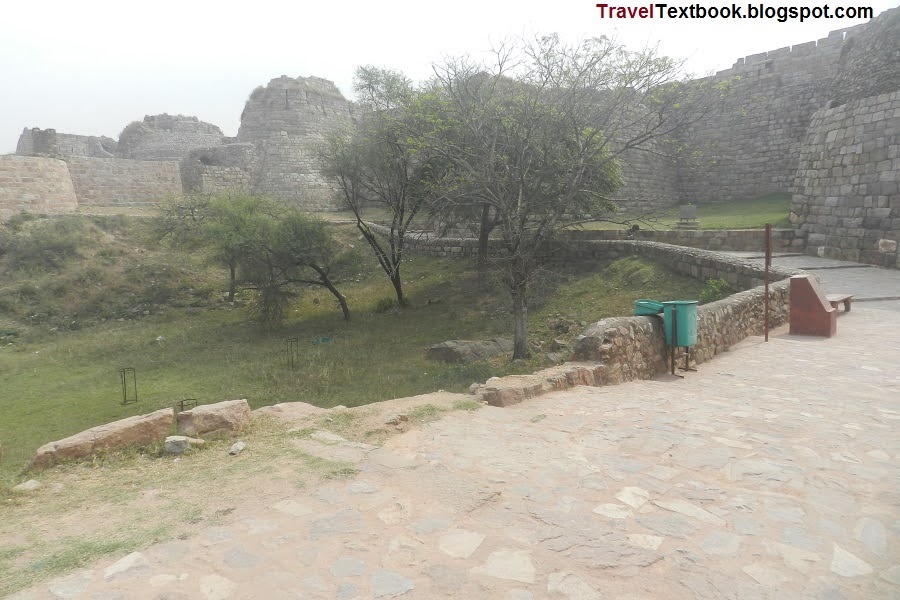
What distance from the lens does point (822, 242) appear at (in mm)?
16156

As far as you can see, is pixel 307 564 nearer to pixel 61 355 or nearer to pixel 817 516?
pixel 817 516

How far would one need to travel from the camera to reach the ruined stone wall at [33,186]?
1712 cm

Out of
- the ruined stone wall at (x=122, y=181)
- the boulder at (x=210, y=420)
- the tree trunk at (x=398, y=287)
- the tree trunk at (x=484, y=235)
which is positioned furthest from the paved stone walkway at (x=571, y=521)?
the ruined stone wall at (x=122, y=181)

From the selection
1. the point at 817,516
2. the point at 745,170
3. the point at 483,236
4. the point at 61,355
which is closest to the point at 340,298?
the point at 483,236

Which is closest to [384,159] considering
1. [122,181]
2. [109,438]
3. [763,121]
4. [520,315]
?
[520,315]

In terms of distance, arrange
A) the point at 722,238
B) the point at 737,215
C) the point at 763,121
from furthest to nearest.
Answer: the point at 763,121 < the point at 737,215 < the point at 722,238

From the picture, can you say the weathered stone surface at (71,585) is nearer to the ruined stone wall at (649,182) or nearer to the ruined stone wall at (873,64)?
the ruined stone wall at (873,64)

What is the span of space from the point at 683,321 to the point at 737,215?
16.3 meters

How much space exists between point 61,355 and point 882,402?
14.8 m

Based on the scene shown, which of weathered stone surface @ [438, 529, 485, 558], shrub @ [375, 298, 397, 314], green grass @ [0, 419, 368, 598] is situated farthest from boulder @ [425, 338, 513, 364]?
weathered stone surface @ [438, 529, 485, 558]

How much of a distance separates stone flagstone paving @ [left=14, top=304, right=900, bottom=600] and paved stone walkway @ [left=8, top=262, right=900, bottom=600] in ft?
0.03

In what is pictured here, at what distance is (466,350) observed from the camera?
11.6m

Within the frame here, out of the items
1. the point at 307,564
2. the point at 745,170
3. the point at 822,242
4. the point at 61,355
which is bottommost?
the point at 61,355

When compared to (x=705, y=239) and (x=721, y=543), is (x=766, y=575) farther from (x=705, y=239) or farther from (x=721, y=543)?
(x=705, y=239)
